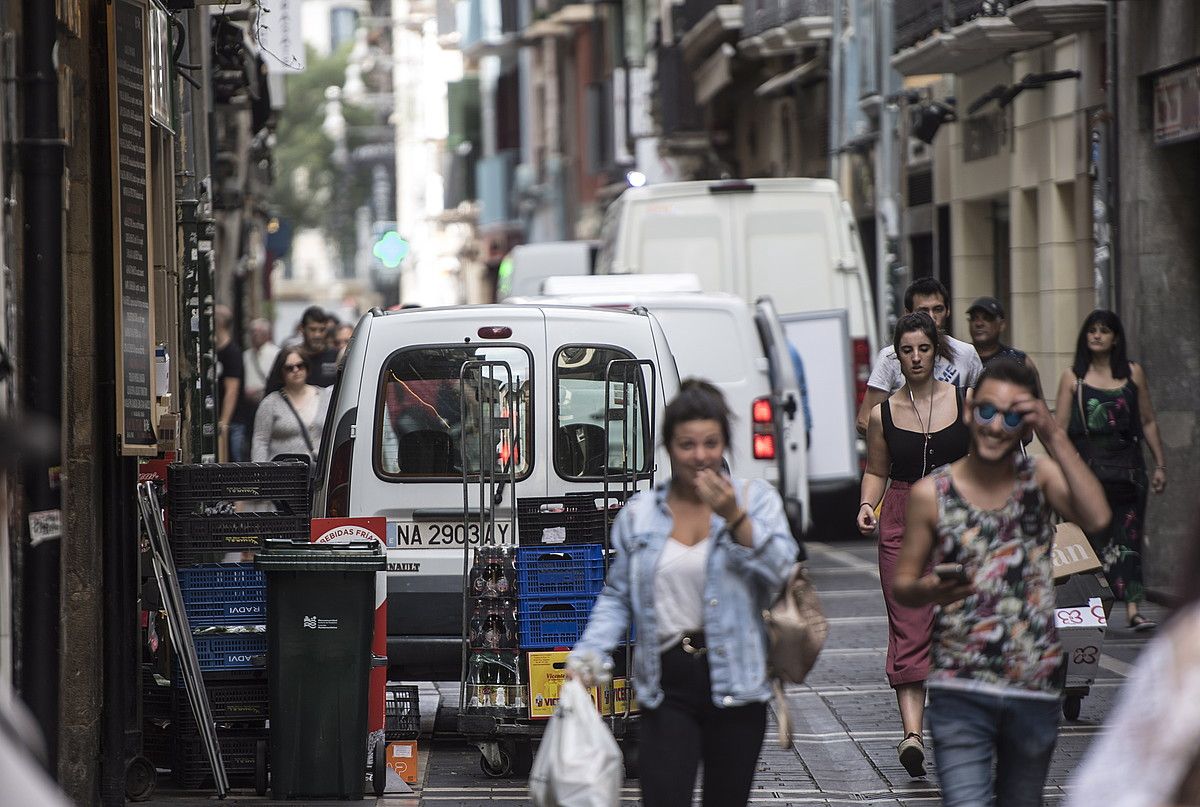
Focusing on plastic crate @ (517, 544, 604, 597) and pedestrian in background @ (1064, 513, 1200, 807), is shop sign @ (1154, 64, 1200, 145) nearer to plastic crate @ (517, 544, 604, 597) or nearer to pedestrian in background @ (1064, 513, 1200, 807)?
plastic crate @ (517, 544, 604, 597)

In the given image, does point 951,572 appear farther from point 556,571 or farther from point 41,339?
point 556,571

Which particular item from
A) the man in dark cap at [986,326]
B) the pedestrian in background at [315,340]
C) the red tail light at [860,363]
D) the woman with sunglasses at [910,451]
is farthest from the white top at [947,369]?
the red tail light at [860,363]

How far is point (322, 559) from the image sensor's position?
8.53 m

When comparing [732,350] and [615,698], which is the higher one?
[732,350]

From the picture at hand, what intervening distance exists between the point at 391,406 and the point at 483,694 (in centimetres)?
152

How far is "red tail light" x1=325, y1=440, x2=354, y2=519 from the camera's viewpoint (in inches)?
396

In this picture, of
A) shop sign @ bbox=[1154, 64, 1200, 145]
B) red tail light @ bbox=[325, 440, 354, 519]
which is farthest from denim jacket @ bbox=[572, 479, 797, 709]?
shop sign @ bbox=[1154, 64, 1200, 145]

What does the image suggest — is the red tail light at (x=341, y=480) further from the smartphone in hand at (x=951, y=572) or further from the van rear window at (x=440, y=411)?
the smartphone in hand at (x=951, y=572)

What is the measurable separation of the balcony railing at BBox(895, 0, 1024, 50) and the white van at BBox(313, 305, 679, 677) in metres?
10.2

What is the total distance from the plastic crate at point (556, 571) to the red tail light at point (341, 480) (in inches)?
45.8

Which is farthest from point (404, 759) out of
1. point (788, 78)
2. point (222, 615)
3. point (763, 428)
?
point (788, 78)

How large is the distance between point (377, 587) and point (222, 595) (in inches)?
24.2

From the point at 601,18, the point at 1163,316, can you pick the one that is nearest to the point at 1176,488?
the point at 1163,316

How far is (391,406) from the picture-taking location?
1009 cm
